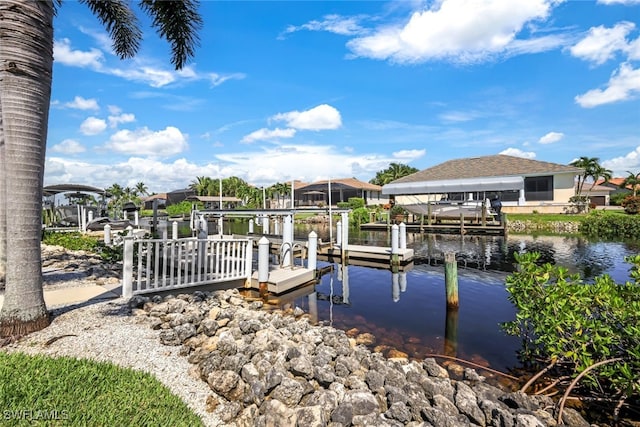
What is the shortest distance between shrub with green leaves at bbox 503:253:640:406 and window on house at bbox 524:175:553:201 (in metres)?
31.4

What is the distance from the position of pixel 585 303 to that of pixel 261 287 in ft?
20.9

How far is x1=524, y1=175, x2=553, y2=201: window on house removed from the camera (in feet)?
101

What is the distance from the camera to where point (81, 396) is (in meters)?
2.95

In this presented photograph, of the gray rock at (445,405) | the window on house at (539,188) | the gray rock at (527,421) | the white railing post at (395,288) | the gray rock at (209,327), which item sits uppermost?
the window on house at (539,188)

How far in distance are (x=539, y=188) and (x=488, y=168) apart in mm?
5070

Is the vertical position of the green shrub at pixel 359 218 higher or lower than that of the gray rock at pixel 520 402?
higher

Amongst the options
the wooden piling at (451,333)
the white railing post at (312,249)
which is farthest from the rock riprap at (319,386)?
the white railing post at (312,249)

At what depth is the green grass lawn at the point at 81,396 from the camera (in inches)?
105

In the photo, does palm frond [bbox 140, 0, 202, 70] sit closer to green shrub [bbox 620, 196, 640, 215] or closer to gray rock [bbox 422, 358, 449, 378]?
gray rock [bbox 422, 358, 449, 378]

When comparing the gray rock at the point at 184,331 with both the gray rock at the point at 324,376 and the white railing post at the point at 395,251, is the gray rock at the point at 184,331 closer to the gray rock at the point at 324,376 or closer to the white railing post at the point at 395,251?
the gray rock at the point at 324,376

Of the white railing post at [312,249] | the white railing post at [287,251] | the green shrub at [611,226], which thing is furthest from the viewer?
the green shrub at [611,226]

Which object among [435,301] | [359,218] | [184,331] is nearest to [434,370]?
[184,331]

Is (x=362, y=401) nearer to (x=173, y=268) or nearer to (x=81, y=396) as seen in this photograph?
(x=81, y=396)

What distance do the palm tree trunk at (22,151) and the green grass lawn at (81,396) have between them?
2.81ft
